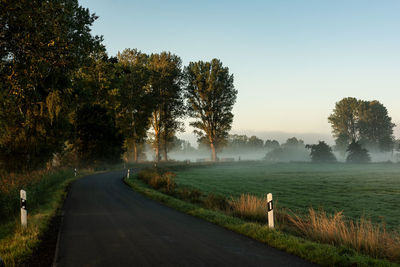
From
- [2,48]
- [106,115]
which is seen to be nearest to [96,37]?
[2,48]

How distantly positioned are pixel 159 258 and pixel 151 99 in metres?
47.1

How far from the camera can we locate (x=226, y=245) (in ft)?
23.6

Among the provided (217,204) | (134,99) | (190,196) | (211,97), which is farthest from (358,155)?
(217,204)

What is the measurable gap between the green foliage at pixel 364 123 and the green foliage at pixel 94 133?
80.4 metres

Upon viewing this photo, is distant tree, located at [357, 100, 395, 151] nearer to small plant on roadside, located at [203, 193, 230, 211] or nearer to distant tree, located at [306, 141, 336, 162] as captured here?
distant tree, located at [306, 141, 336, 162]

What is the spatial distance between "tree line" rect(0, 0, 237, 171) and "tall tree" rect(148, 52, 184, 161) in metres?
0.20

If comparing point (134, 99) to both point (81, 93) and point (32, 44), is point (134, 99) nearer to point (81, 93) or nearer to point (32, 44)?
point (81, 93)

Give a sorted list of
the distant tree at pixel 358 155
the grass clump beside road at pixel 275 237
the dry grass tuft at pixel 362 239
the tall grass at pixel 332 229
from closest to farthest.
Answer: the grass clump beside road at pixel 275 237 < the dry grass tuft at pixel 362 239 < the tall grass at pixel 332 229 < the distant tree at pixel 358 155

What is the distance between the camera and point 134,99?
166 feet

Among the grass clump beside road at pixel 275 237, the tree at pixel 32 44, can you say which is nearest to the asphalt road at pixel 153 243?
the grass clump beside road at pixel 275 237

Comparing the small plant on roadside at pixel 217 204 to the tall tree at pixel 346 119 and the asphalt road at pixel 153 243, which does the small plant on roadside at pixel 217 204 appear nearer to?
the asphalt road at pixel 153 243

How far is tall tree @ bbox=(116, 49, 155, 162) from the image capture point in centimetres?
4991

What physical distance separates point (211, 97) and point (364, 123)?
6649cm

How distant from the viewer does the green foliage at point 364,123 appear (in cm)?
9494
